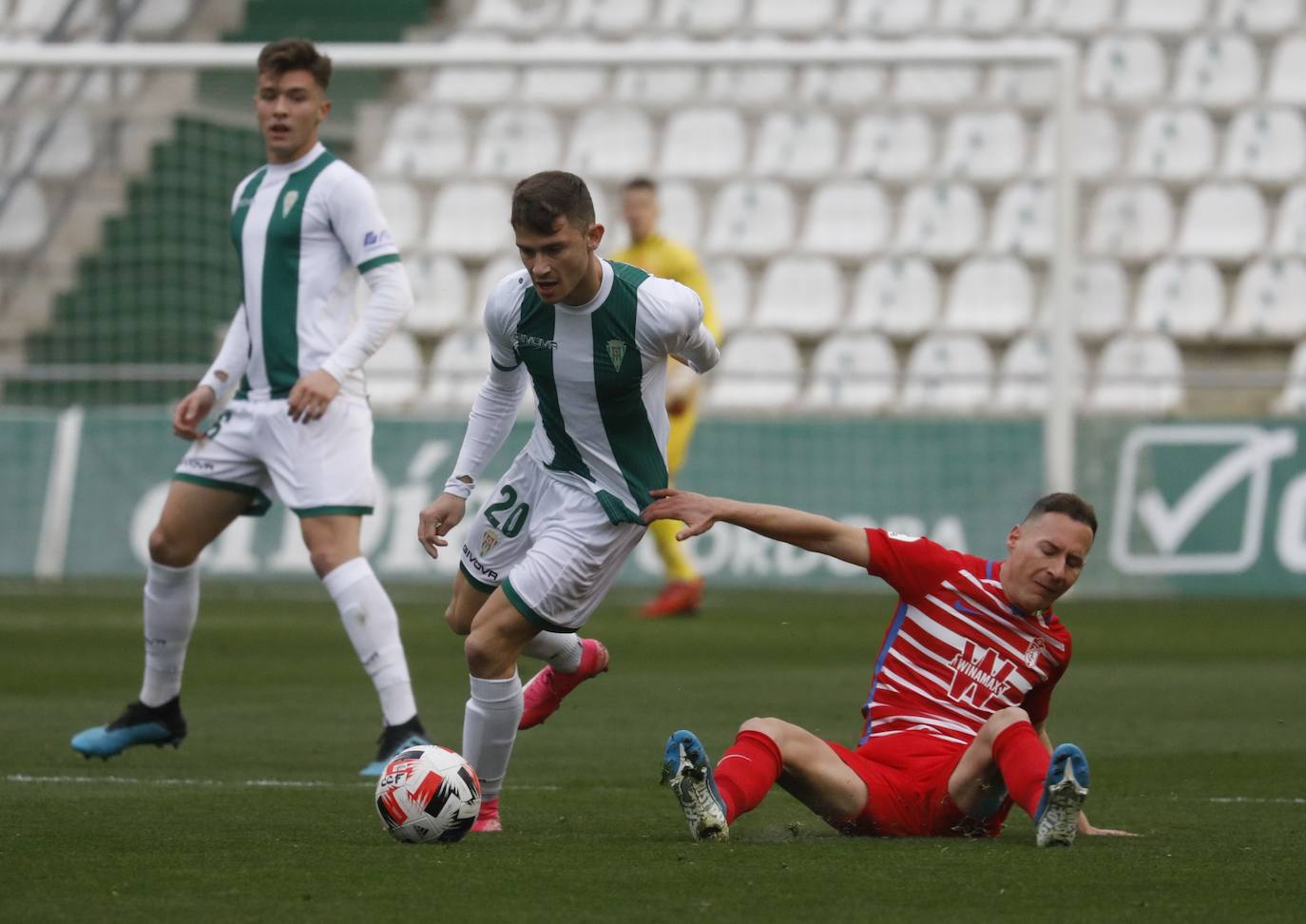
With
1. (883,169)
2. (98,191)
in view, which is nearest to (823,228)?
(883,169)

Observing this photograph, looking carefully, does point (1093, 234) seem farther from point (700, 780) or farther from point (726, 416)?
point (700, 780)

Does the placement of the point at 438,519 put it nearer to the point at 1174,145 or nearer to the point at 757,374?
the point at 757,374

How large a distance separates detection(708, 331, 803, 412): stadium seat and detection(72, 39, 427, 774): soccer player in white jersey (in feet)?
28.1

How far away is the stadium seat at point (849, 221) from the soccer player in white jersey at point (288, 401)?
32.3 ft

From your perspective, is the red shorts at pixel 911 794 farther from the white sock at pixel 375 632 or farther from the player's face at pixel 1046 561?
the white sock at pixel 375 632

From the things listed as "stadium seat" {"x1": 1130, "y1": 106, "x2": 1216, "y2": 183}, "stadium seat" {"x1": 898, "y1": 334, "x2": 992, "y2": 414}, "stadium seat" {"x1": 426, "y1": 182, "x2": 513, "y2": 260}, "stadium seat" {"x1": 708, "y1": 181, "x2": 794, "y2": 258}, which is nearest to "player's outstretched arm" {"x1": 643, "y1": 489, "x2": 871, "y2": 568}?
"stadium seat" {"x1": 898, "y1": 334, "x2": 992, "y2": 414}

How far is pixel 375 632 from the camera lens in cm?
624

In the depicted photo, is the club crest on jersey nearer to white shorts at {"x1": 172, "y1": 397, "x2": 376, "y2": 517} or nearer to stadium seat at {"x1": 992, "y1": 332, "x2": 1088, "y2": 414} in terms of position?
white shorts at {"x1": 172, "y1": 397, "x2": 376, "y2": 517}

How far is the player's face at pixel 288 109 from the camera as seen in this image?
639 cm

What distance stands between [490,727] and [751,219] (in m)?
11.7

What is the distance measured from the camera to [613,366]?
5.10 metres

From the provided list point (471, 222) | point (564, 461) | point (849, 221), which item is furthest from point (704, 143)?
point (564, 461)

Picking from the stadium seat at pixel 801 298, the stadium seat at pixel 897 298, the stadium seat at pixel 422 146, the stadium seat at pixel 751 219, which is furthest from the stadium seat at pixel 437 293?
the stadium seat at pixel 897 298

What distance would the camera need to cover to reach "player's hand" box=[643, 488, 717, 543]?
181 inches
